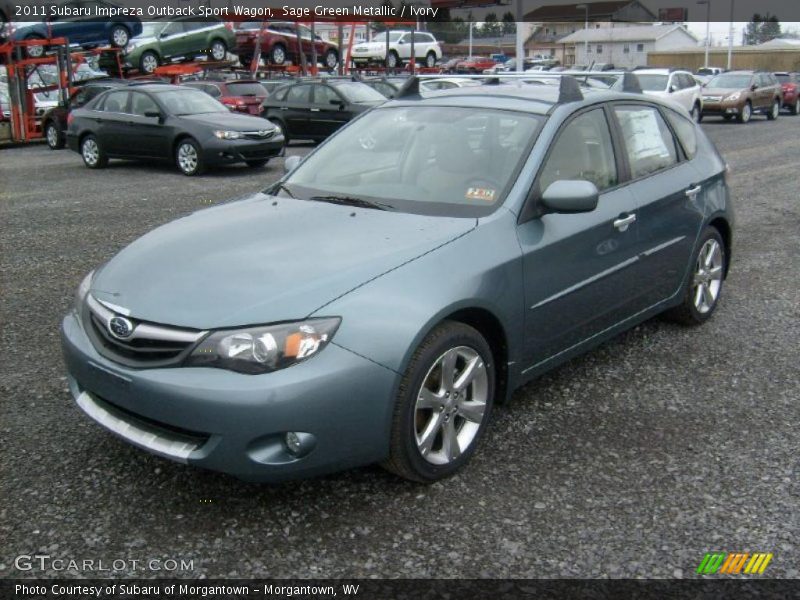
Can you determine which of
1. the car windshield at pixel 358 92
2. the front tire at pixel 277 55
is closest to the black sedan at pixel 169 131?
the car windshield at pixel 358 92

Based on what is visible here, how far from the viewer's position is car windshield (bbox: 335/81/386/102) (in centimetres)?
1875

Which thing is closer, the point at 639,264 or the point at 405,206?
the point at 405,206

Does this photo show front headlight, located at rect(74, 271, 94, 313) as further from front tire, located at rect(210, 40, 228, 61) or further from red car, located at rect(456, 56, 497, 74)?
red car, located at rect(456, 56, 497, 74)

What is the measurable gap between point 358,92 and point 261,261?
→ 16212 millimetres

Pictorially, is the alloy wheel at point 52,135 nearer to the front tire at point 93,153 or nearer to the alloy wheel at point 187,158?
the front tire at point 93,153

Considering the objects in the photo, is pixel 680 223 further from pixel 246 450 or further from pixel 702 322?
pixel 246 450

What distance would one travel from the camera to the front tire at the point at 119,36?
87.8ft

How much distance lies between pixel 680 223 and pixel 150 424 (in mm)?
3407

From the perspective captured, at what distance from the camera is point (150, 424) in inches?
128

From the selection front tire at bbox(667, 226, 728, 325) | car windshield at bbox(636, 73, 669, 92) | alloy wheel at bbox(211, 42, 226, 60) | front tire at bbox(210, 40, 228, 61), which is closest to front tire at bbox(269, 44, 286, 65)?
front tire at bbox(210, 40, 228, 61)

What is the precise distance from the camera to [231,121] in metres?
14.7

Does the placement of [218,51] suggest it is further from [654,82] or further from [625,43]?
[625,43]

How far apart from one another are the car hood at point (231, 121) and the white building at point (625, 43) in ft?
278

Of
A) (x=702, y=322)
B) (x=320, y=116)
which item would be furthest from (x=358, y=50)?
(x=702, y=322)
